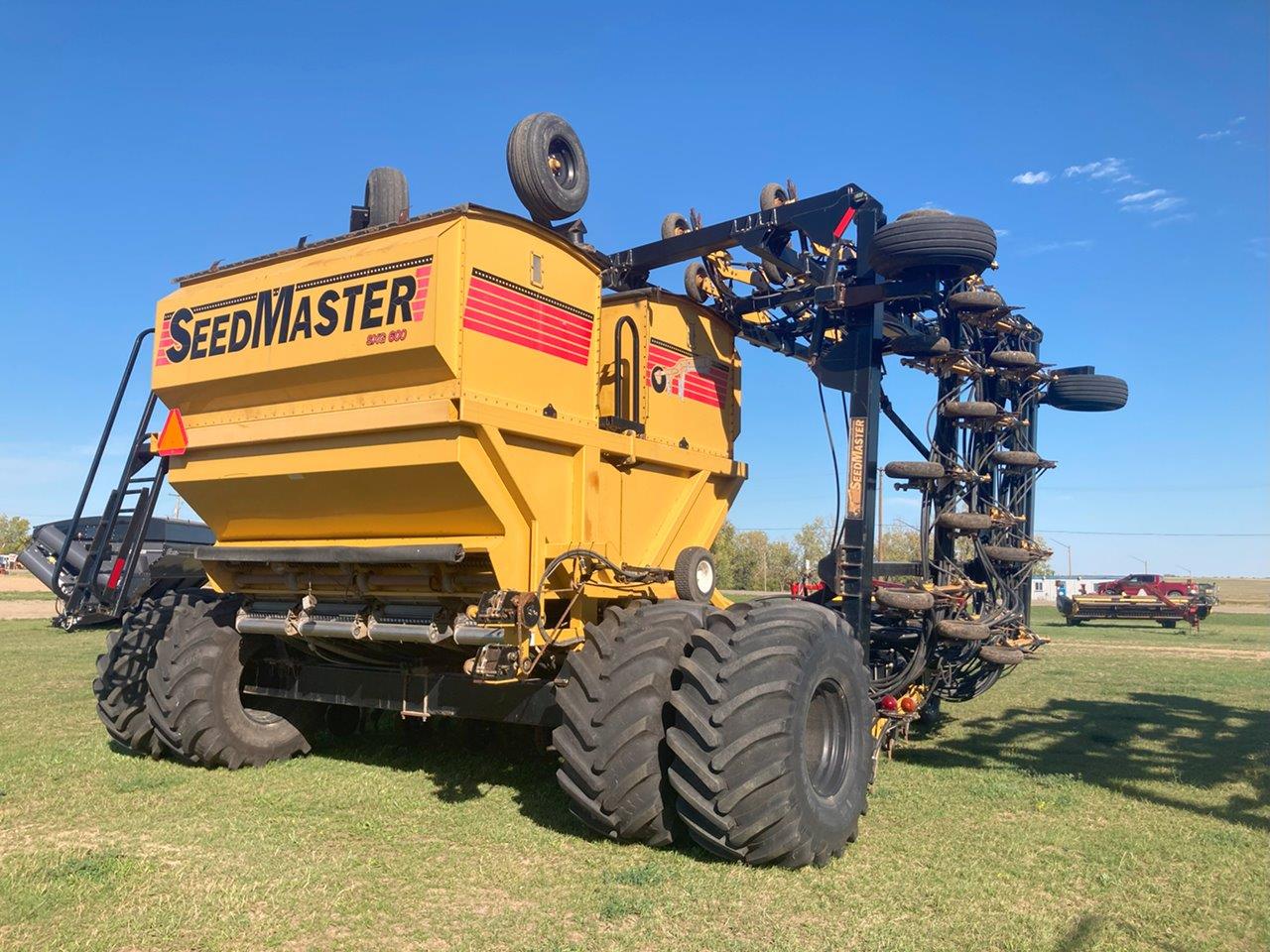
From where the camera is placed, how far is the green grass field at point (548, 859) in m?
4.37

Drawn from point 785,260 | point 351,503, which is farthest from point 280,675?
point 785,260

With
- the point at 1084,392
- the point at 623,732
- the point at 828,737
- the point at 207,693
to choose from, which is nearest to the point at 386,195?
the point at 207,693

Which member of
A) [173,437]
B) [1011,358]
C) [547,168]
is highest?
[547,168]

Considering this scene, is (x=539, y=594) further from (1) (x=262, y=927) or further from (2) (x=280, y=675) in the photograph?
(2) (x=280, y=675)

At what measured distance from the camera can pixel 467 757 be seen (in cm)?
805

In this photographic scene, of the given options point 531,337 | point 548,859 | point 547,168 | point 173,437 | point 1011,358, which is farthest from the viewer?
point 1011,358

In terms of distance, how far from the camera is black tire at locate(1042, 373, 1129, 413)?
11.0 m

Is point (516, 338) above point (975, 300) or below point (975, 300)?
below

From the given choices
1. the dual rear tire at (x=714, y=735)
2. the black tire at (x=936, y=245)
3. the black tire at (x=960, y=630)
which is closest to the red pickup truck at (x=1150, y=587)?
the black tire at (x=960, y=630)

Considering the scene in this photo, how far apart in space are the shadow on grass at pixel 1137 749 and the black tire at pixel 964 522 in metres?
2.06

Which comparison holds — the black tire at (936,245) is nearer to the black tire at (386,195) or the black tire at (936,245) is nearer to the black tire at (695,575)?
the black tire at (695,575)

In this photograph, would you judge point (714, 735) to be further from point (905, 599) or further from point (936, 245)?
point (936, 245)

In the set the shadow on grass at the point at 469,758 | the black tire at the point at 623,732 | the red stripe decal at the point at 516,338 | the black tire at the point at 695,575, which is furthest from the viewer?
the black tire at the point at 695,575

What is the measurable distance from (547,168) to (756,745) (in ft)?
14.0
